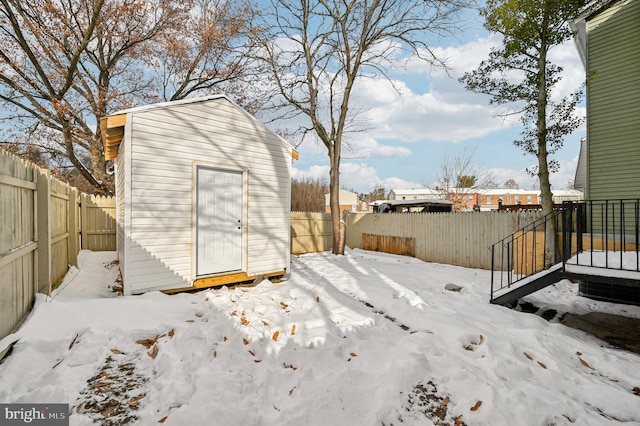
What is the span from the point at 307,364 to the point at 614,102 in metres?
8.48

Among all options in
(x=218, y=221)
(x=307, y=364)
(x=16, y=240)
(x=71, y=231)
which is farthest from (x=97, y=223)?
(x=307, y=364)

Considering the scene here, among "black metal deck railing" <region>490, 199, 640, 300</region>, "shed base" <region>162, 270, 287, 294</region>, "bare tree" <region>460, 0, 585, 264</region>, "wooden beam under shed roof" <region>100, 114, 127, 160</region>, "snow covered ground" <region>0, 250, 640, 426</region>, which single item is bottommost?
"snow covered ground" <region>0, 250, 640, 426</region>

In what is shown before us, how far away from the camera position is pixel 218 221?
542 cm

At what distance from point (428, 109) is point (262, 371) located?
54.2 feet

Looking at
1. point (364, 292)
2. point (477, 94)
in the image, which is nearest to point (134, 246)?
point (364, 292)

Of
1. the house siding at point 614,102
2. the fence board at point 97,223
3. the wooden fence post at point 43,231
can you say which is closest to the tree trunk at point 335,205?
the house siding at point 614,102

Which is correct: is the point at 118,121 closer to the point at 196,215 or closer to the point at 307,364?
the point at 196,215

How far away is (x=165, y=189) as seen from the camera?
488cm

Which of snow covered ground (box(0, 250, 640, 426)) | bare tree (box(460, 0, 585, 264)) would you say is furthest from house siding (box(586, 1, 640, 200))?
snow covered ground (box(0, 250, 640, 426))

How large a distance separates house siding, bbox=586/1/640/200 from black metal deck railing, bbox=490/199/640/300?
52cm

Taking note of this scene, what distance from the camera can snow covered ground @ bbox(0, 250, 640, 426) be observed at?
89.0 inches

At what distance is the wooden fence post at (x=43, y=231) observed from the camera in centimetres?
373

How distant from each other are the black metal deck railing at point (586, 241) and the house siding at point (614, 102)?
52 centimetres

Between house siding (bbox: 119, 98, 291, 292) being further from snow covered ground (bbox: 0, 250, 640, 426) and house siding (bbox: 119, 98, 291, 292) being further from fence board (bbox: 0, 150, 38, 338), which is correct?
fence board (bbox: 0, 150, 38, 338)
